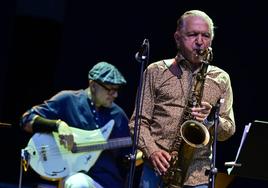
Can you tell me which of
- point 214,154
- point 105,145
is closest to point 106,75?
point 105,145

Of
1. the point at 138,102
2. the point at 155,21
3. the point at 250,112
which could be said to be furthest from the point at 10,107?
the point at 138,102

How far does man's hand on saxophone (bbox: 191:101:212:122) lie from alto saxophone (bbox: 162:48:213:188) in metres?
0.06

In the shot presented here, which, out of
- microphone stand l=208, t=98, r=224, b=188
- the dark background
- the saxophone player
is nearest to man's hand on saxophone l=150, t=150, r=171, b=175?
the saxophone player

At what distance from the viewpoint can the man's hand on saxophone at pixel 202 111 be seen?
12.4ft

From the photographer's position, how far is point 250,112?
5871 mm

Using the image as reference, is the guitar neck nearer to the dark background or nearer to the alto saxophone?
the dark background

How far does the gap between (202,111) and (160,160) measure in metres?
0.36

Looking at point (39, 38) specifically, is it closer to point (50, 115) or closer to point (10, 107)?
point (10, 107)

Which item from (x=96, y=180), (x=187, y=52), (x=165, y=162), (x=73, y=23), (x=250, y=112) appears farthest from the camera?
(x=73, y=23)

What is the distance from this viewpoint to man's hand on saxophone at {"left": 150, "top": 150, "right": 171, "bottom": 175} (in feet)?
12.4

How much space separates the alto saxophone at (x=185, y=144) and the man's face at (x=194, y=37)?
0.11 metres

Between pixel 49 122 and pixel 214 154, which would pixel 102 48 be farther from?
pixel 214 154

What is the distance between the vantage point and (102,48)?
6.41 m

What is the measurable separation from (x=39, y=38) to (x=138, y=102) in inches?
123
